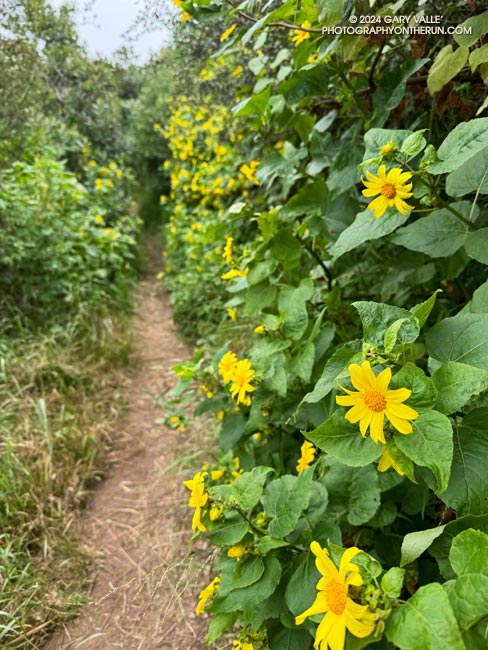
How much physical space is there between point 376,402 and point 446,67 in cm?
84

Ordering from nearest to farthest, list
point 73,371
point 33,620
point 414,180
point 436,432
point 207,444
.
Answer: point 436,432 → point 414,180 → point 33,620 → point 207,444 → point 73,371

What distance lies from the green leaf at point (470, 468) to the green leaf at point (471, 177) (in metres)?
0.45

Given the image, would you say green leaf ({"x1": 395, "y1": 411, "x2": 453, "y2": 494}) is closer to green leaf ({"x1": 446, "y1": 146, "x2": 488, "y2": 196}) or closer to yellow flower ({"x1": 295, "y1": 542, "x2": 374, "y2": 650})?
yellow flower ({"x1": 295, "y1": 542, "x2": 374, "y2": 650})

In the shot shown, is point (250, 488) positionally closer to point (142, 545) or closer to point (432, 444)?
point (432, 444)

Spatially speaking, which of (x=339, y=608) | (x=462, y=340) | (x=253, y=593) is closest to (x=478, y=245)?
(x=462, y=340)

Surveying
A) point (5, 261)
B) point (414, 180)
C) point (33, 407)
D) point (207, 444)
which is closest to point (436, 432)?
point (414, 180)

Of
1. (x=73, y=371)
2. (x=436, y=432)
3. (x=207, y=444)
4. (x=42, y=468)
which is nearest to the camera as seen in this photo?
(x=436, y=432)

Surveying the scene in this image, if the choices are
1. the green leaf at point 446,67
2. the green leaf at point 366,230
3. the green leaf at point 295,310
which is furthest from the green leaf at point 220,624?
the green leaf at point 446,67

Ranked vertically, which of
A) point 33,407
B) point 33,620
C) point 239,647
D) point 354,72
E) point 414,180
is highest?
point 354,72

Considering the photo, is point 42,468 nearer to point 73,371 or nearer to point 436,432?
point 73,371

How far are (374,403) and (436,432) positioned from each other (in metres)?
0.09

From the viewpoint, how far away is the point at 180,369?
1.43 metres

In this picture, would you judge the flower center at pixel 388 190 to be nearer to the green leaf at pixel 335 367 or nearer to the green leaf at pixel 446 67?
the green leaf at pixel 335 367

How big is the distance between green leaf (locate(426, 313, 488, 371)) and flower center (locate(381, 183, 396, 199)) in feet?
0.82
